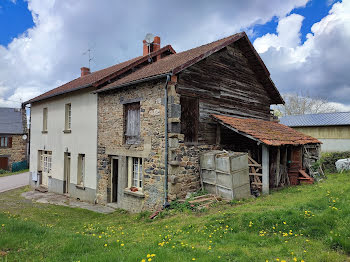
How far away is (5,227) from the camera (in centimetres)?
556

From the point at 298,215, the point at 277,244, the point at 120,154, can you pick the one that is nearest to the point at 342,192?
the point at 298,215

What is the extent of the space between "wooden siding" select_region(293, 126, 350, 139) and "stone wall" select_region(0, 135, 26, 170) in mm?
30956

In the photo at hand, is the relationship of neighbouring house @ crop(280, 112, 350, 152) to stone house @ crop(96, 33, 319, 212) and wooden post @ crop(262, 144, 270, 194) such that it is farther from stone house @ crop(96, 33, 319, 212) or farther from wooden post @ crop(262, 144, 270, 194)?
wooden post @ crop(262, 144, 270, 194)

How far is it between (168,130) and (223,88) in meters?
3.75

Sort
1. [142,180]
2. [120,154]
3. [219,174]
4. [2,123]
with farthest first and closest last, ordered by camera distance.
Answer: [2,123] → [120,154] → [142,180] → [219,174]

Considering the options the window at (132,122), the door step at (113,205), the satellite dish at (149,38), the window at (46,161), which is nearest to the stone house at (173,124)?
the window at (132,122)

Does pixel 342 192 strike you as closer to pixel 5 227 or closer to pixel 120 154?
pixel 120 154

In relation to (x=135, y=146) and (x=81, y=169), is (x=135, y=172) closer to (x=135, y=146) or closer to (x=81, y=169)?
(x=135, y=146)

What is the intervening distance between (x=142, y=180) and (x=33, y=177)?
1103 cm

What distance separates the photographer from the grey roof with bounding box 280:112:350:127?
76.8 ft

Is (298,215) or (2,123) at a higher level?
(2,123)

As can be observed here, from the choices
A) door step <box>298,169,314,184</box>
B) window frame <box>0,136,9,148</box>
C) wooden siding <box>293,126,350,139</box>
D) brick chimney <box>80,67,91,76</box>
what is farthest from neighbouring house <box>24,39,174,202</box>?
wooden siding <box>293,126,350,139</box>

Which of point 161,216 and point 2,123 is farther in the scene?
point 2,123

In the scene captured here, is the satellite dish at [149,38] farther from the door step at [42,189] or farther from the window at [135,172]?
the door step at [42,189]
